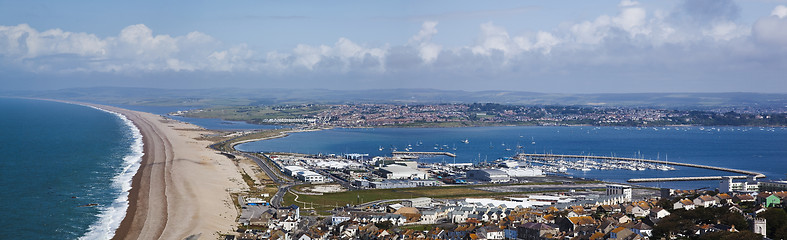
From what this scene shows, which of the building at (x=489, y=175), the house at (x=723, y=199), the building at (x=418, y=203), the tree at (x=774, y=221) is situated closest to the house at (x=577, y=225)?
the tree at (x=774, y=221)

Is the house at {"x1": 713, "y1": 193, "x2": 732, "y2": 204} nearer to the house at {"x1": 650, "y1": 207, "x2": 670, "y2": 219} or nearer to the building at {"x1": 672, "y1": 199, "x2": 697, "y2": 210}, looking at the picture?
the building at {"x1": 672, "y1": 199, "x2": 697, "y2": 210}

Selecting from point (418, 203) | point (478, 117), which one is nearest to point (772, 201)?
point (418, 203)

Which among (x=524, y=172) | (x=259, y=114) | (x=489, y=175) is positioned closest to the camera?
(x=489, y=175)

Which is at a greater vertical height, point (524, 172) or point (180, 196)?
point (180, 196)

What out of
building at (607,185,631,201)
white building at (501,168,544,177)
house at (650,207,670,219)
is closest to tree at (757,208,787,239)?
house at (650,207,670,219)

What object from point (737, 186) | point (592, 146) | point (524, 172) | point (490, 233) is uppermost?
point (490, 233)

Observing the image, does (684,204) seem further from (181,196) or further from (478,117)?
(478,117)

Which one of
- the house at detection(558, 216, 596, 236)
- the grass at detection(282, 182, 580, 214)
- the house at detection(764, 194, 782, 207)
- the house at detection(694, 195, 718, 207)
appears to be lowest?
the grass at detection(282, 182, 580, 214)
